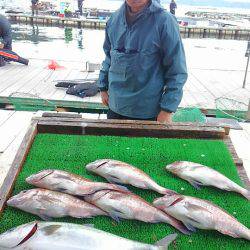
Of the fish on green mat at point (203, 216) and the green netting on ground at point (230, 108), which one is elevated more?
the fish on green mat at point (203, 216)

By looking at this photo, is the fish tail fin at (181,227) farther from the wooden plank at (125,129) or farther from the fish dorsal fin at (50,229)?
the wooden plank at (125,129)

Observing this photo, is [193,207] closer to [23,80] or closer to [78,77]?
[23,80]

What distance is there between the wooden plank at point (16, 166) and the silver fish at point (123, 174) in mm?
533

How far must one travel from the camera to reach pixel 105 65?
12.6ft

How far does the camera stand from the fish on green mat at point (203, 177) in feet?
7.82

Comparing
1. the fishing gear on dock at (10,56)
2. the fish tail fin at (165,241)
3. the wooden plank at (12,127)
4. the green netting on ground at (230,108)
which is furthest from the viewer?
the fishing gear on dock at (10,56)

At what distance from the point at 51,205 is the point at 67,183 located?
0.23m

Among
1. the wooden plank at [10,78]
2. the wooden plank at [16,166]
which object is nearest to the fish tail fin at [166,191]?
the wooden plank at [16,166]

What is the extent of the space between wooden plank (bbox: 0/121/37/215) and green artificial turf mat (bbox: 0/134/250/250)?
0.05 metres

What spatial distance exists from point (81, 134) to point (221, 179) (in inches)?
53.8

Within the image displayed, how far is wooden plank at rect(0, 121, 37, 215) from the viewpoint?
7.22 ft

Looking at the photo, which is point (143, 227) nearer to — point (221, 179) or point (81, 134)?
point (221, 179)

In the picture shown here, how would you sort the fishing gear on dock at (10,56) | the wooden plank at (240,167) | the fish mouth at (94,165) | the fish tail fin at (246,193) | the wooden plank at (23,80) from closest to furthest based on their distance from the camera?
the fish tail fin at (246,193) → the fish mouth at (94,165) → the wooden plank at (240,167) → the wooden plank at (23,80) → the fishing gear on dock at (10,56)

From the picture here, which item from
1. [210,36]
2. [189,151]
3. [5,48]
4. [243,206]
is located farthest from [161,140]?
[210,36]
